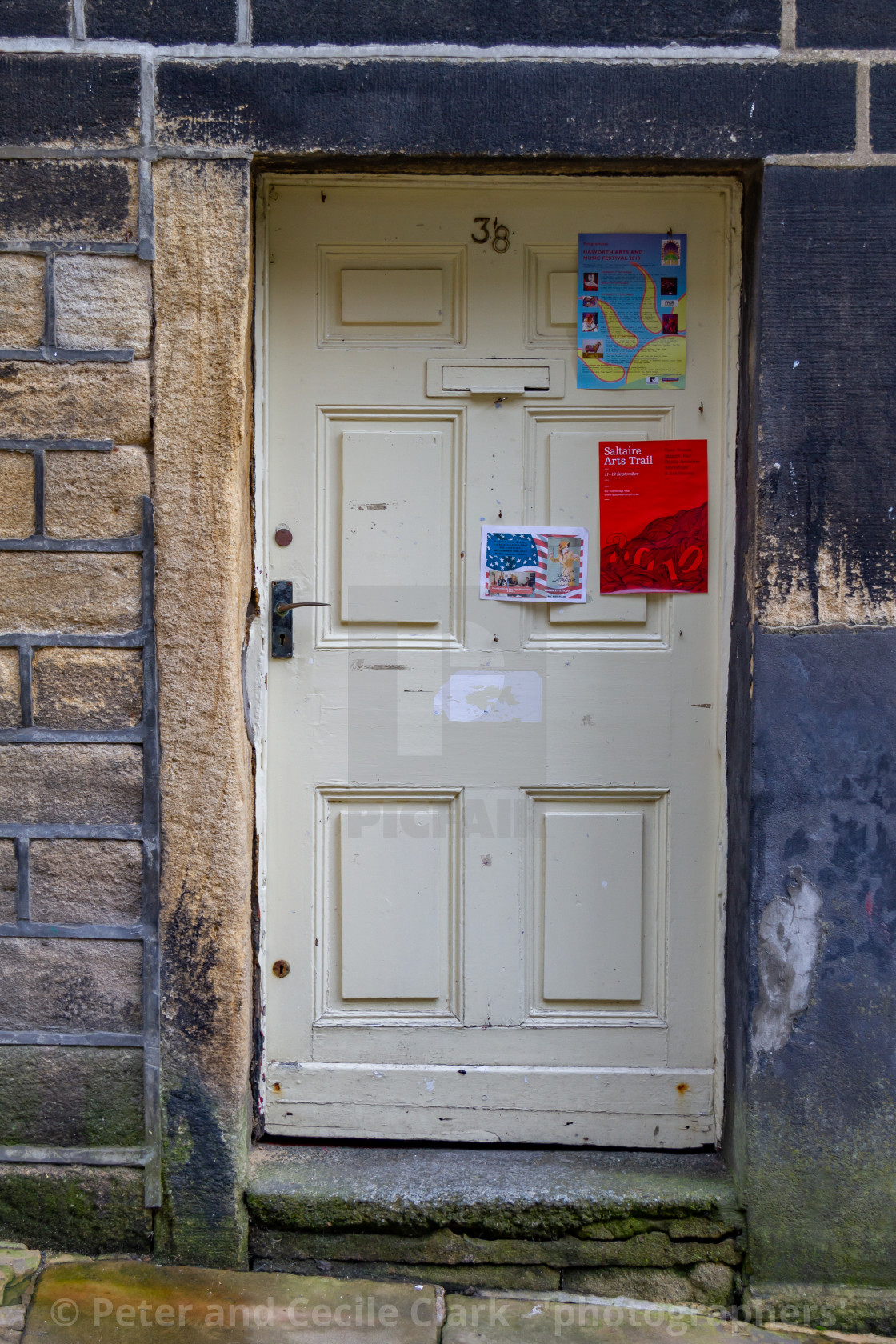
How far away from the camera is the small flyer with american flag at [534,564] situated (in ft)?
7.16

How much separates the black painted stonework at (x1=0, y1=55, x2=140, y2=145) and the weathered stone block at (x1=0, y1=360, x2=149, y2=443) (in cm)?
50

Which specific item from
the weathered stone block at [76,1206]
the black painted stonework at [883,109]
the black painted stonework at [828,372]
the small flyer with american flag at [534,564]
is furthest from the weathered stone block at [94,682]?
the black painted stonework at [883,109]

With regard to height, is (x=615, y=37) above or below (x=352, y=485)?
above

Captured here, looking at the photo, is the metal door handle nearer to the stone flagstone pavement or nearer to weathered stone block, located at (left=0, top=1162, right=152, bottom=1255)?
weathered stone block, located at (left=0, top=1162, right=152, bottom=1255)

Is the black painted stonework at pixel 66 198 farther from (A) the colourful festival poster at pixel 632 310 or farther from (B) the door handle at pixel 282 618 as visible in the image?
(A) the colourful festival poster at pixel 632 310

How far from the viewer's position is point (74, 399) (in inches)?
78.3

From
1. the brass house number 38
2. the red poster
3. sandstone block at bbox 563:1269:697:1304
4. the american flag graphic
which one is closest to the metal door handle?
the american flag graphic

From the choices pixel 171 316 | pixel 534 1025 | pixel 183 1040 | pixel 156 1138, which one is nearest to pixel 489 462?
pixel 171 316

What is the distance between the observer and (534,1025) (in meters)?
2.21

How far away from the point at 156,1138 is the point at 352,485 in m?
1.63

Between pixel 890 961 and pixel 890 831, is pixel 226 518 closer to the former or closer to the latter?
pixel 890 831

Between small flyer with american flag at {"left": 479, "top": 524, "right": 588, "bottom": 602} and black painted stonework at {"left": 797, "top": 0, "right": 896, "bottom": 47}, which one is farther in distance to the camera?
small flyer with american flag at {"left": 479, "top": 524, "right": 588, "bottom": 602}

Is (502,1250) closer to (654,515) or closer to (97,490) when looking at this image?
(654,515)

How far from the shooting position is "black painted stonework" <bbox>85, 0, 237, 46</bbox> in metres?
1.92
